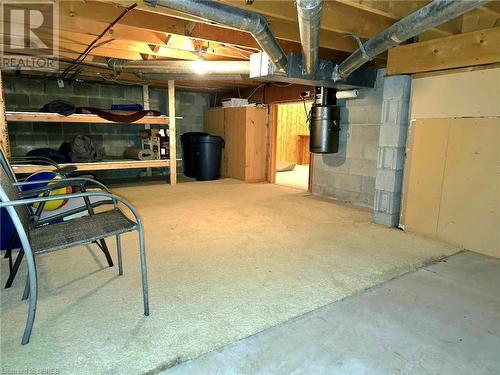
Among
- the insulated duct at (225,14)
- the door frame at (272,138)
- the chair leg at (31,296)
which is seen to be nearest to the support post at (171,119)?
the door frame at (272,138)

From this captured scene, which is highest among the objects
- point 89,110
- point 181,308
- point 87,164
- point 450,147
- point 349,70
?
point 349,70

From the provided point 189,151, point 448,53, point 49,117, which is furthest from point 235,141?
point 448,53

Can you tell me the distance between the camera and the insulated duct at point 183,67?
141 inches

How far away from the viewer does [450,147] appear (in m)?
2.65

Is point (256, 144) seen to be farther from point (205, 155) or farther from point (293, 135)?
point (293, 135)

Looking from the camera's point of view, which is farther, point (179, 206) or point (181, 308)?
point (179, 206)

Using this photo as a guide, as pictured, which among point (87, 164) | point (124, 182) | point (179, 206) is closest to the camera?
point (179, 206)

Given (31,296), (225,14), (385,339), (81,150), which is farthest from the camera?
(81,150)

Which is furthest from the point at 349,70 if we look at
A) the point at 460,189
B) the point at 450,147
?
the point at 460,189

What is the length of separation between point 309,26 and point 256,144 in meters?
3.65

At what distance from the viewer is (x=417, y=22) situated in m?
1.82

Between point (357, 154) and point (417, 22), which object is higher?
point (417, 22)

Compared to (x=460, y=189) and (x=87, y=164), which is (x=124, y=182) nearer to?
(x=87, y=164)

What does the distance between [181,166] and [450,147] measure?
5.00 meters
